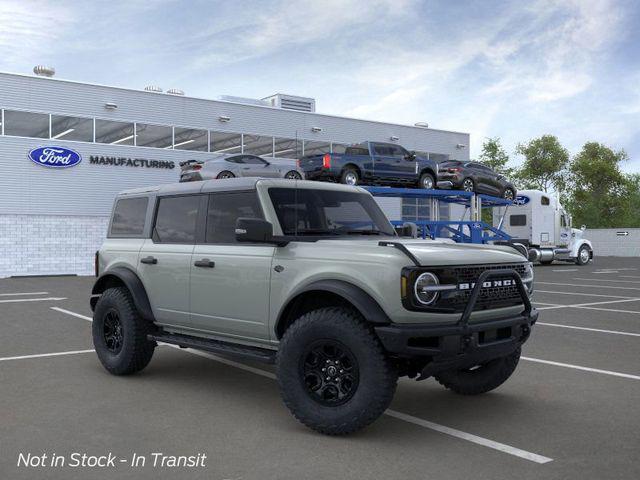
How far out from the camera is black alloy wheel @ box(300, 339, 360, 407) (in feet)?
15.8

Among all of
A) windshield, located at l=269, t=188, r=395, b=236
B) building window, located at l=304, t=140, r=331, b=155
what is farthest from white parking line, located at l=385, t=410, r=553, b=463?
building window, located at l=304, t=140, r=331, b=155

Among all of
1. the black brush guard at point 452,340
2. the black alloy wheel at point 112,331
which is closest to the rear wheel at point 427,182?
the black alloy wheel at point 112,331

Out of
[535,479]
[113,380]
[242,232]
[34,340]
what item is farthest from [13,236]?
[535,479]

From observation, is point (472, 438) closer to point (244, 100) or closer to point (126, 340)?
point (126, 340)

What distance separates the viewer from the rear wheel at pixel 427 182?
22734 mm

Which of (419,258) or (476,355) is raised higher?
(419,258)

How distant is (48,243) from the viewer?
→ 2700cm

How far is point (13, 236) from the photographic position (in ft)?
85.9

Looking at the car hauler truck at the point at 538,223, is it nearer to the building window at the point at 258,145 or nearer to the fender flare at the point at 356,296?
the building window at the point at 258,145

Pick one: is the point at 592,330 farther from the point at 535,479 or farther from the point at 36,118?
the point at 36,118

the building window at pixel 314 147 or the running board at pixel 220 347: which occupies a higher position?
the building window at pixel 314 147

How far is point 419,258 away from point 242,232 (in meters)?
1.46

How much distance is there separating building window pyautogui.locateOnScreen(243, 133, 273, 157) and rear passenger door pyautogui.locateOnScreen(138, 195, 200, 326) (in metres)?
25.0

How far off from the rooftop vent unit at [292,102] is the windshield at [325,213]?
2791cm
